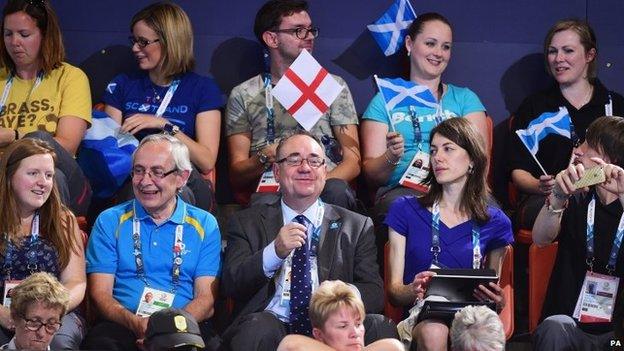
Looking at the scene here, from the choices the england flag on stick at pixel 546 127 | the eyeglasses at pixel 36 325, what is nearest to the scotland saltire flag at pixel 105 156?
the eyeglasses at pixel 36 325

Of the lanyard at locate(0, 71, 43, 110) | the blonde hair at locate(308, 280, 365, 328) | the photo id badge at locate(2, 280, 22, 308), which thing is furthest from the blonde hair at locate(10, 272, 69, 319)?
the lanyard at locate(0, 71, 43, 110)

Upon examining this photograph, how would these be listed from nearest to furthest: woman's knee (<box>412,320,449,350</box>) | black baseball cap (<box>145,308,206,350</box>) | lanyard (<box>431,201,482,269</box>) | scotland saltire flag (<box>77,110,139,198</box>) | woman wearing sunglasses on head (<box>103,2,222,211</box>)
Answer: black baseball cap (<box>145,308,206,350</box>), woman's knee (<box>412,320,449,350</box>), lanyard (<box>431,201,482,269</box>), scotland saltire flag (<box>77,110,139,198</box>), woman wearing sunglasses on head (<box>103,2,222,211</box>)

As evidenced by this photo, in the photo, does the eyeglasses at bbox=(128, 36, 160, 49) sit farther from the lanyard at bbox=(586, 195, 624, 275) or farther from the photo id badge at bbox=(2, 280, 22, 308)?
the lanyard at bbox=(586, 195, 624, 275)

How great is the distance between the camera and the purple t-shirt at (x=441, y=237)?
5312 mm

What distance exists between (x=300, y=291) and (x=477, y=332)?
789 mm

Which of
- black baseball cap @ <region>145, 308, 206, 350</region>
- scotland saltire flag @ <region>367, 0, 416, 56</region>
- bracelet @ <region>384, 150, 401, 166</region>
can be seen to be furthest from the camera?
scotland saltire flag @ <region>367, 0, 416, 56</region>

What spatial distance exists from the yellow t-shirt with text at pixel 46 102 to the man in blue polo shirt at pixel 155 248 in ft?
2.94

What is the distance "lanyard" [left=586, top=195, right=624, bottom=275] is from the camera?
17.3ft

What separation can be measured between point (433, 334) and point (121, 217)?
1.39m

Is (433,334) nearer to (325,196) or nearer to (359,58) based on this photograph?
(325,196)

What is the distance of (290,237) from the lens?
484cm

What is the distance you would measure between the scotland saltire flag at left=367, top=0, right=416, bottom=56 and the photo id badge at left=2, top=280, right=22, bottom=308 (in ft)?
8.01

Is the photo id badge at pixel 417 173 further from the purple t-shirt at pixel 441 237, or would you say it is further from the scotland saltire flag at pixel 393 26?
the scotland saltire flag at pixel 393 26

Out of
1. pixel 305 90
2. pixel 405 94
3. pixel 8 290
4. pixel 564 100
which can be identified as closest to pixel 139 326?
pixel 8 290
